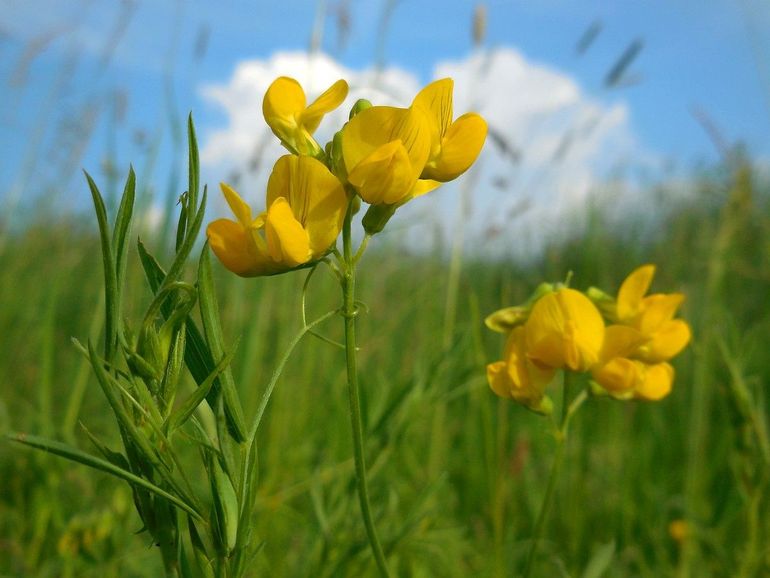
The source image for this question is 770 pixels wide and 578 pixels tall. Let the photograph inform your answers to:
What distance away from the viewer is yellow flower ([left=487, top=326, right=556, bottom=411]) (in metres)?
0.80

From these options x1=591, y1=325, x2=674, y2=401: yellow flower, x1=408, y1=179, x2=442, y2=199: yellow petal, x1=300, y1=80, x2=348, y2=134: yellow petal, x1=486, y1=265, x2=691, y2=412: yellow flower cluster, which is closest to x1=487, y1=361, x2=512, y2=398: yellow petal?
x1=486, y1=265, x2=691, y2=412: yellow flower cluster

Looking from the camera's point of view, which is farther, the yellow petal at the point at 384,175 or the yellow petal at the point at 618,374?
the yellow petal at the point at 618,374

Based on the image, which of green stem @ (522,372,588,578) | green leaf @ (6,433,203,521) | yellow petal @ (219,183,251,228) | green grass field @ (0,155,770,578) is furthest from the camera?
green grass field @ (0,155,770,578)

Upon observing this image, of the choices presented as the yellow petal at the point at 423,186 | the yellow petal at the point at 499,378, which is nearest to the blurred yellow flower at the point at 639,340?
the yellow petal at the point at 499,378

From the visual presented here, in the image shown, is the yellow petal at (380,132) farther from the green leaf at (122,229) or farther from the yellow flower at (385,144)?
the green leaf at (122,229)

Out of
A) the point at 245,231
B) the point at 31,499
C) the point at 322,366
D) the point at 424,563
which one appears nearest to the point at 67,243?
the point at 322,366

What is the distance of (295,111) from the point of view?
67 centimetres

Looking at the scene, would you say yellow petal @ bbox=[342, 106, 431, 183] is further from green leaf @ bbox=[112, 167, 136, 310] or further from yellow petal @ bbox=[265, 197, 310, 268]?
green leaf @ bbox=[112, 167, 136, 310]

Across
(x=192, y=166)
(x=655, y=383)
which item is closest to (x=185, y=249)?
(x=192, y=166)

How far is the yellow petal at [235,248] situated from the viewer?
64cm

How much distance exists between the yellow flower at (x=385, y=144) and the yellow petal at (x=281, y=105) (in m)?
0.07

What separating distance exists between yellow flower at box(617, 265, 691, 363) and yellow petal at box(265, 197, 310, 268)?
42 centimetres

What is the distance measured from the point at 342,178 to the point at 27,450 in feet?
3.36

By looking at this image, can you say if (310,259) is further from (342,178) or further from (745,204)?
(745,204)
